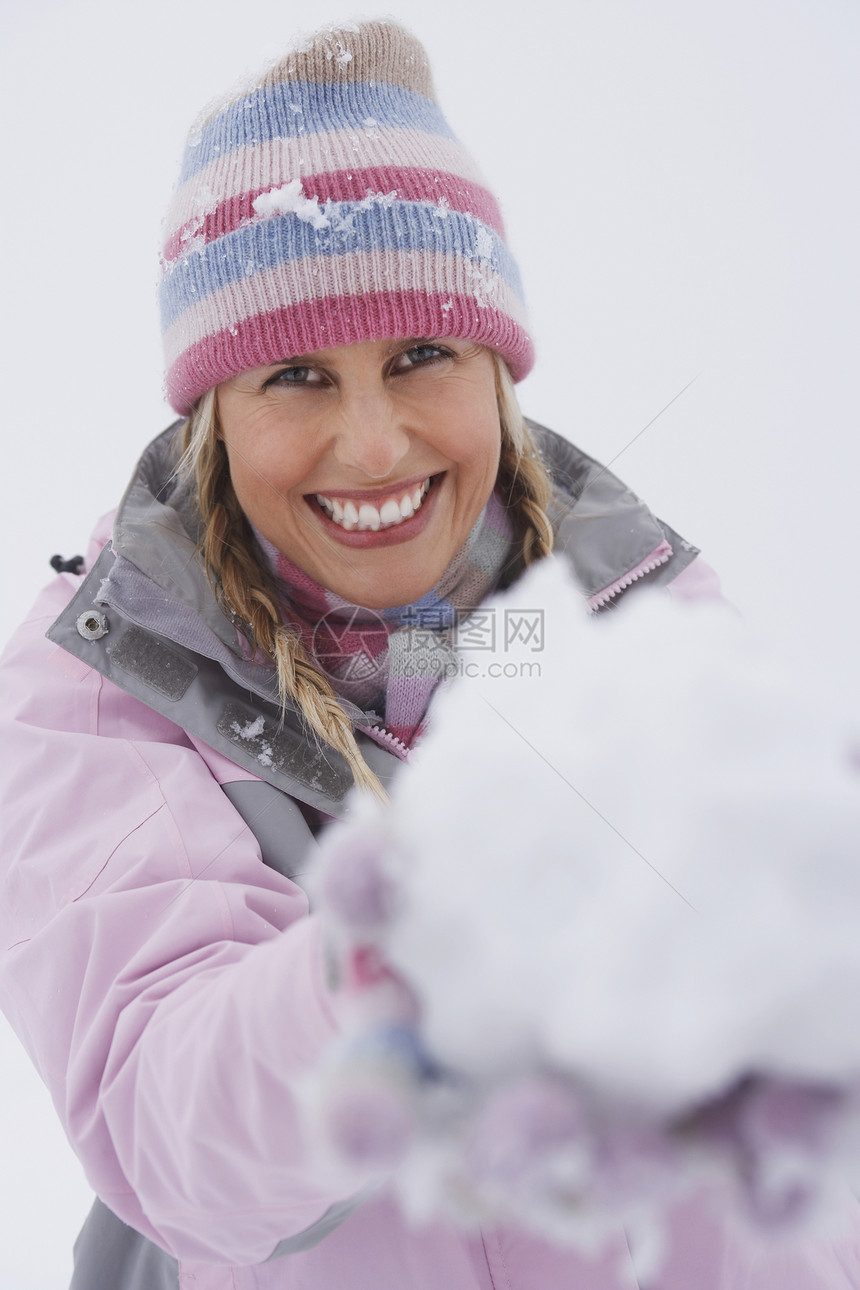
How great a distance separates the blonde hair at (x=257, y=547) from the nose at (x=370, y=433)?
19cm

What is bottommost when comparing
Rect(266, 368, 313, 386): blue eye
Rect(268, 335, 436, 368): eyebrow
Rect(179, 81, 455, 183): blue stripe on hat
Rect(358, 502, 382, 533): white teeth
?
Rect(358, 502, 382, 533): white teeth

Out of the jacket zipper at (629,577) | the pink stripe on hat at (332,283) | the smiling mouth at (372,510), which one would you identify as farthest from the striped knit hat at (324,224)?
the jacket zipper at (629,577)

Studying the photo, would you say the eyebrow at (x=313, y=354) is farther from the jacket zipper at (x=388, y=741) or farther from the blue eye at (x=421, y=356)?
the jacket zipper at (x=388, y=741)

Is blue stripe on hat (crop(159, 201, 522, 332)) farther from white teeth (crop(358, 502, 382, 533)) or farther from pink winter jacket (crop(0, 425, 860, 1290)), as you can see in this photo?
pink winter jacket (crop(0, 425, 860, 1290))

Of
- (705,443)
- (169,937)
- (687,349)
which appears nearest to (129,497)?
(169,937)

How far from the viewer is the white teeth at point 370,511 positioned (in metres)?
0.98

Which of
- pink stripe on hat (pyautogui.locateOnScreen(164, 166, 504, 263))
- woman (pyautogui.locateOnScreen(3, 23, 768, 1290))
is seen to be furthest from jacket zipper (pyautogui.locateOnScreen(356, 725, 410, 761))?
pink stripe on hat (pyautogui.locateOnScreen(164, 166, 504, 263))

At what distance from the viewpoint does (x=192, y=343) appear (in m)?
0.94

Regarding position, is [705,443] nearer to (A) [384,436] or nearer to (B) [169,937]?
(A) [384,436]

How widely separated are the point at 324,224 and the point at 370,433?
0.20 metres

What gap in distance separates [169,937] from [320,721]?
29cm

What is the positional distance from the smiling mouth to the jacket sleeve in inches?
11.5

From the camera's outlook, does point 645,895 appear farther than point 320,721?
No

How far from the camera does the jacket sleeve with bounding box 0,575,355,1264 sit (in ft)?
1.51
